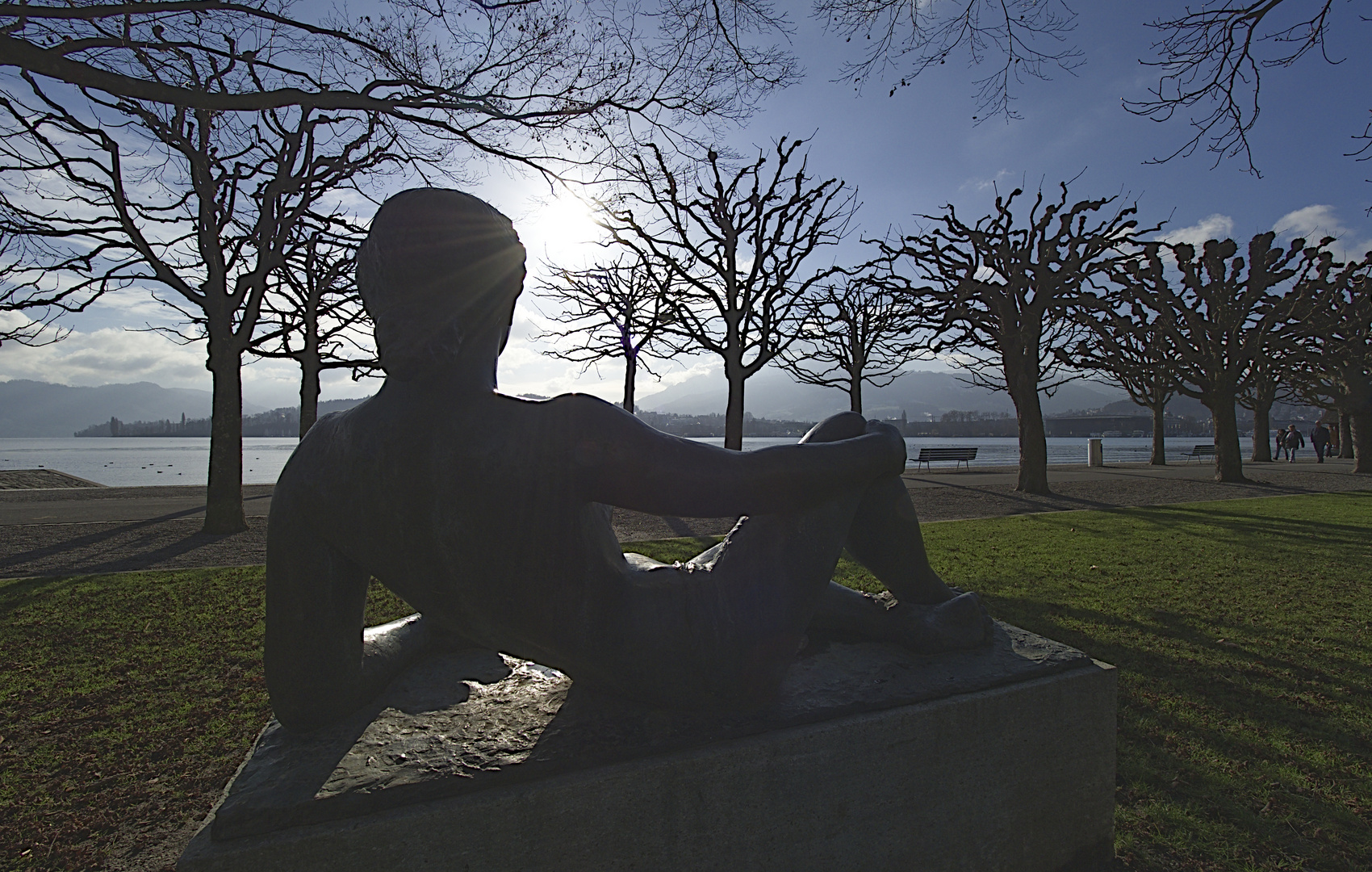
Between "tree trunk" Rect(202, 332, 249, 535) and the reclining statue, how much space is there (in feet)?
31.1

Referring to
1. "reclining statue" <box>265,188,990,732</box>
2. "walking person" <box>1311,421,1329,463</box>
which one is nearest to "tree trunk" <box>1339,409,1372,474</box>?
"walking person" <box>1311,421,1329,463</box>

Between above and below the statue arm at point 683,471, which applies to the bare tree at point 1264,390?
above

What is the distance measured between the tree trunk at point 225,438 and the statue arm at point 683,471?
32.8 feet

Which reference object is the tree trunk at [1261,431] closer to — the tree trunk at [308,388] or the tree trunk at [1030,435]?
the tree trunk at [1030,435]

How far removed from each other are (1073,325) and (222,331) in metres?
17.9

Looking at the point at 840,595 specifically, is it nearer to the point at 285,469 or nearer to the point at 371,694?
the point at 371,694

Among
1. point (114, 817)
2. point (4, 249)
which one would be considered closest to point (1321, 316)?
point (114, 817)

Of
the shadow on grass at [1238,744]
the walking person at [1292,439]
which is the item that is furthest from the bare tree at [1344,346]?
the shadow on grass at [1238,744]

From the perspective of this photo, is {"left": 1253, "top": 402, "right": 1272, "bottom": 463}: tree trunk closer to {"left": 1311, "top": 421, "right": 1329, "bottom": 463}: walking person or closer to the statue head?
{"left": 1311, "top": 421, "right": 1329, "bottom": 463}: walking person

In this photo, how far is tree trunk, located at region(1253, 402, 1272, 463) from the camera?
2545 centimetres

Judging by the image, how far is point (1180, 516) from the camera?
1116cm

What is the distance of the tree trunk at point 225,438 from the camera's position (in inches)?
382

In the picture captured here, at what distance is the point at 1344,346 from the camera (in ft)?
63.7

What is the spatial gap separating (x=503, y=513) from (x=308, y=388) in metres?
15.5
